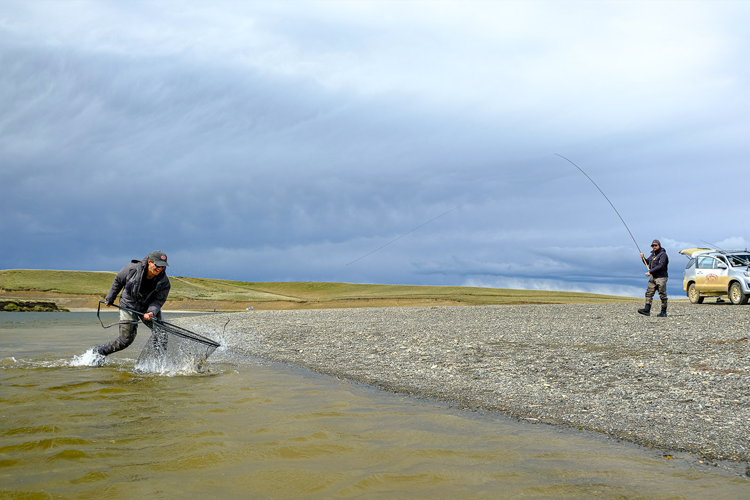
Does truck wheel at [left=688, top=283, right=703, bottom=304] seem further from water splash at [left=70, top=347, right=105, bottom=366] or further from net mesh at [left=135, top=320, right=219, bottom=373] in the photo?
water splash at [left=70, top=347, right=105, bottom=366]

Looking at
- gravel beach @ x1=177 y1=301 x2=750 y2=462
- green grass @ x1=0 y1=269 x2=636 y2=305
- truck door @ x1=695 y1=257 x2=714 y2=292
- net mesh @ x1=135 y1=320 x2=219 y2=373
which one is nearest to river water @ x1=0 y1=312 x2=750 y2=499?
gravel beach @ x1=177 y1=301 x2=750 y2=462

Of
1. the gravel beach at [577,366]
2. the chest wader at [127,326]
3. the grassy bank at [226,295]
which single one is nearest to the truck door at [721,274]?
the gravel beach at [577,366]

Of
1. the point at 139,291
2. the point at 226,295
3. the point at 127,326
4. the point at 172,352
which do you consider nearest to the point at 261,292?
the point at 226,295

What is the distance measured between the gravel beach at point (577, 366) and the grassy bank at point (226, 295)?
107ft

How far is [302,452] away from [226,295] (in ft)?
224

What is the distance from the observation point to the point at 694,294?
24.9 m

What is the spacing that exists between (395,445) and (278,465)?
1.36 m

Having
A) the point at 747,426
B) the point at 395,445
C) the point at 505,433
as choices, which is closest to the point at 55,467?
the point at 395,445

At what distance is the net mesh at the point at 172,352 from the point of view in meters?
10.9

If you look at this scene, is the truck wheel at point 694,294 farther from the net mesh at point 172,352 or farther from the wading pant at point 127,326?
the wading pant at point 127,326

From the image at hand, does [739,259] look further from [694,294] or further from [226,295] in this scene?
[226,295]

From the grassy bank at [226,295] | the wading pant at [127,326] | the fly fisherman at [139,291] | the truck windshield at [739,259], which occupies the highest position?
the truck windshield at [739,259]

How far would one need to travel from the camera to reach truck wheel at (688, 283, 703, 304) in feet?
80.6

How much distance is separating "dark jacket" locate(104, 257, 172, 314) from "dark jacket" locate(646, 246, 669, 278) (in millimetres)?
14583
